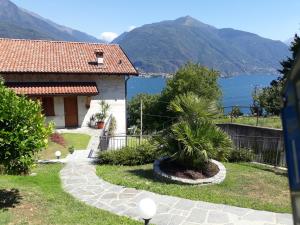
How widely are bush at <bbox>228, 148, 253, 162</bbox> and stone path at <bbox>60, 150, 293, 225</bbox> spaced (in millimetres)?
6214

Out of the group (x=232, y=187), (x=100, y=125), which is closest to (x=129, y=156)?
(x=232, y=187)

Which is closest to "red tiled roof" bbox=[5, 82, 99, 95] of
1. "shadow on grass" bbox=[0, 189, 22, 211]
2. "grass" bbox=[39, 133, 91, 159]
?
"grass" bbox=[39, 133, 91, 159]

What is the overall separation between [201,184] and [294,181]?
9788mm

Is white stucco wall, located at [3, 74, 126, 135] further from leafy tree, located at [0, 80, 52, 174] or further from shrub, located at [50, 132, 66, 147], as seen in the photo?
leafy tree, located at [0, 80, 52, 174]

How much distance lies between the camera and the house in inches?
922

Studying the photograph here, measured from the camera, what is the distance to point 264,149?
1633 centimetres

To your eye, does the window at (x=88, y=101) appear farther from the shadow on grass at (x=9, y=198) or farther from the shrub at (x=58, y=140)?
the shadow on grass at (x=9, y=198)

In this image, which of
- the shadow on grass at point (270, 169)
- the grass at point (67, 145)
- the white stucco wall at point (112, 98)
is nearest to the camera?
the shadow on grass at point (270, 169)

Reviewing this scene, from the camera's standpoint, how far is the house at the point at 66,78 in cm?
2341

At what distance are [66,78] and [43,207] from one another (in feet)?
54.3

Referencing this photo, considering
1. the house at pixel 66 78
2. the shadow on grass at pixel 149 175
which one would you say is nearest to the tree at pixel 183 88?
the house at pixel 66 78

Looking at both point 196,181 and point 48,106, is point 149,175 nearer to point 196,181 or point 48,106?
point 196,181

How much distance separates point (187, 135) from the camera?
38.1ft

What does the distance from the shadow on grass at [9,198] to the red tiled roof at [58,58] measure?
14.5 meters
